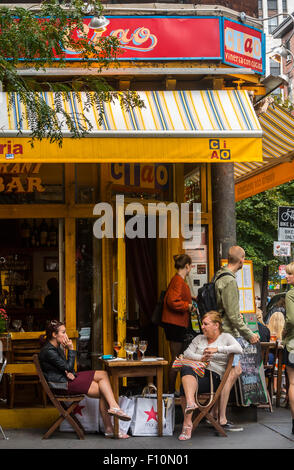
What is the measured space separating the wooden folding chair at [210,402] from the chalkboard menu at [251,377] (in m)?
0.67

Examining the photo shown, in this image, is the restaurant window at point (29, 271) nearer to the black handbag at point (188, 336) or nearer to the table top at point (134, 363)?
the black handbag at point (188, 336)

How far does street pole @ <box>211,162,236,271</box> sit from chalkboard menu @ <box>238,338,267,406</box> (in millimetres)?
1735

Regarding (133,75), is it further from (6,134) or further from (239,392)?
(239,392)

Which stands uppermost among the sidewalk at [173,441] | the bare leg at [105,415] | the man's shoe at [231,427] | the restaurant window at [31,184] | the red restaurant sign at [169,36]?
the red restaurant sign at [169,36]

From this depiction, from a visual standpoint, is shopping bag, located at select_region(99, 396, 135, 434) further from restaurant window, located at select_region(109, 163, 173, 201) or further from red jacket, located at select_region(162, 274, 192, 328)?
restaurant window, located at select_region(109, 163, 173, 201)

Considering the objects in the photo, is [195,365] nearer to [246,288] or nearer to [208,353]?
[208,353]

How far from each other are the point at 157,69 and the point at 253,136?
6.16ft

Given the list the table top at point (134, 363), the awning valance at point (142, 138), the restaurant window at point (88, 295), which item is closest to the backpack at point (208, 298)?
the table top at point (134, 363)

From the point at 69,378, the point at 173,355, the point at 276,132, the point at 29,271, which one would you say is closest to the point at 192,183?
the point at 276,132

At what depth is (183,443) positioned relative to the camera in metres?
7.53

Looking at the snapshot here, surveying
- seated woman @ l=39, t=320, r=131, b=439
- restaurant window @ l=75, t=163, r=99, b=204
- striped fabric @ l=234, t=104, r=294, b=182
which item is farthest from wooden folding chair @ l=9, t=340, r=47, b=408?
striped fabric @ l=234, t=104, r=294, b=182

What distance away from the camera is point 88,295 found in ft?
32.4

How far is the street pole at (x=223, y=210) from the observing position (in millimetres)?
10133

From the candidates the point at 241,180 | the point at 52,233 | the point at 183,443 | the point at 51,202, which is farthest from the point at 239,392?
the point at 241,180
